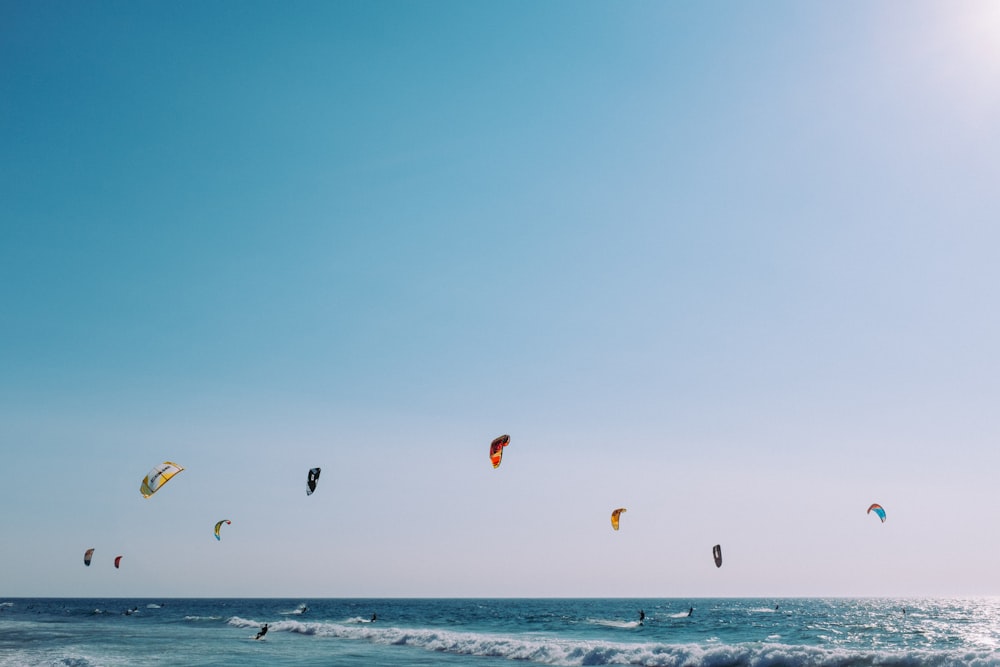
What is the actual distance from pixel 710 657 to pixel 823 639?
69.4 feet

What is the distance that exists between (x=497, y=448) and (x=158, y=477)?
10.5 meters

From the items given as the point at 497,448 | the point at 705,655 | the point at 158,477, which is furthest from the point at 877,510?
the point at 158,477

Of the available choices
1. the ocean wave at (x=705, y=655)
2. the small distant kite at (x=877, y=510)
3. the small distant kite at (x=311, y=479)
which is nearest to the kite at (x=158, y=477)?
the small distant kite at (x=311, y=479)

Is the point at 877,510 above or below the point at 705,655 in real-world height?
above

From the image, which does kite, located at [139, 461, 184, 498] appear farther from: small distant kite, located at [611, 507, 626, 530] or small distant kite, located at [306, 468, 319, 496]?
small distant kite, located at [611, 507, 626, 530]

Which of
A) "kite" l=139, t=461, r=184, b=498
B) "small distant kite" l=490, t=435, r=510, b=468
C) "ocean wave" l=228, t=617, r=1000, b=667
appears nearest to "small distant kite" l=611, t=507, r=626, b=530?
"ocean wave" l=228, t=617, r=1000, b=667

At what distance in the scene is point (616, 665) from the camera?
28.0 meters

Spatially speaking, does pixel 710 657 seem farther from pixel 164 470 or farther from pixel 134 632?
pixel 134 632

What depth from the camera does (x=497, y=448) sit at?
2272cm

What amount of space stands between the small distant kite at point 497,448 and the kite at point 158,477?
966 centimetres

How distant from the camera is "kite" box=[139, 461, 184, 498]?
20516 millimetres

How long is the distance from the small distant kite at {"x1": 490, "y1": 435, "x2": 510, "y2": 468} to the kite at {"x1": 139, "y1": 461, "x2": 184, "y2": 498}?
31.7 ft

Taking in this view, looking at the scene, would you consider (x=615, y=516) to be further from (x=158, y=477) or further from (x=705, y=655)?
(x=158, y=477)

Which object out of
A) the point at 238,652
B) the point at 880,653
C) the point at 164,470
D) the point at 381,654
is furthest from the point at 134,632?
the point at 880,653
